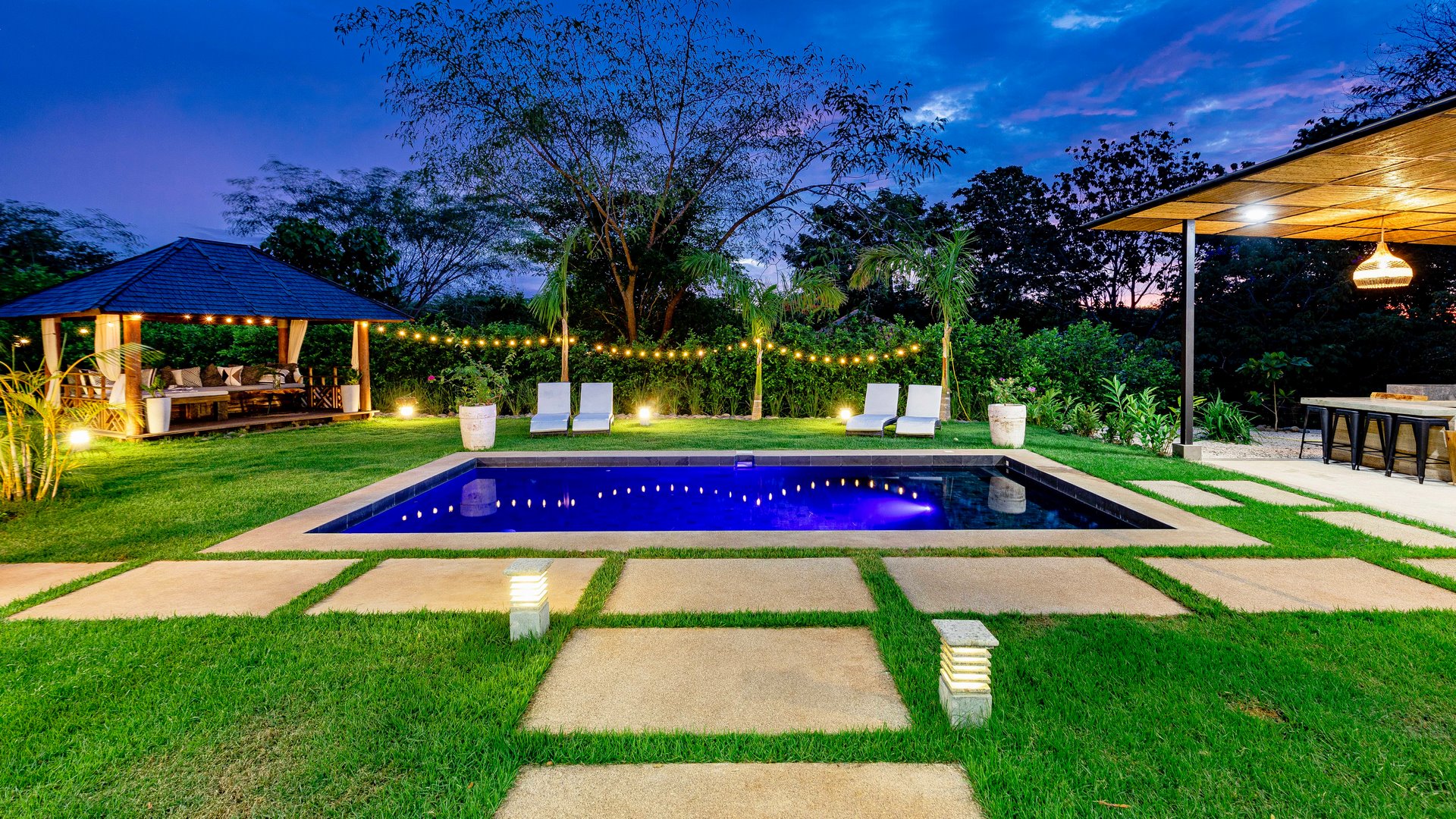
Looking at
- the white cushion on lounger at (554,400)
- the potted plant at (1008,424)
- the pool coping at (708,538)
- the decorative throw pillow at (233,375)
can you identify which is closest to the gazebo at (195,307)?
the decorative throw pillow at (233,375)

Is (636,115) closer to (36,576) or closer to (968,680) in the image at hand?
(36,576)

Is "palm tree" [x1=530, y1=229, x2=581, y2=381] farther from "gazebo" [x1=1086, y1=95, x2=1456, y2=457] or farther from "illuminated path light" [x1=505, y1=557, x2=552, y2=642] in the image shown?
"illuminated path light" [x1=505, y1=557, x2=552, y2=642]

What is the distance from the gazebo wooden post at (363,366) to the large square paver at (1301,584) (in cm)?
1337

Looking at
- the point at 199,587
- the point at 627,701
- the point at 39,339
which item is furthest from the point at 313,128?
the point at 627,701

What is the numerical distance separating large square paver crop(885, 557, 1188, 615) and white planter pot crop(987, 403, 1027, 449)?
4.61 metres

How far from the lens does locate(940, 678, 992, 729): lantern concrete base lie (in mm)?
2117

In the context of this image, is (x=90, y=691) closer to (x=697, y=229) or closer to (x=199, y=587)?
(x=199, y=587)

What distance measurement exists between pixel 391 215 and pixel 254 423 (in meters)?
16.7

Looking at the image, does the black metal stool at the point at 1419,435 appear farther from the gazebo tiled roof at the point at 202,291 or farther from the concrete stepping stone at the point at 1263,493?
the gazebo tiled roof at the point at 202,291

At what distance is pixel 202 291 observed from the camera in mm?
10477

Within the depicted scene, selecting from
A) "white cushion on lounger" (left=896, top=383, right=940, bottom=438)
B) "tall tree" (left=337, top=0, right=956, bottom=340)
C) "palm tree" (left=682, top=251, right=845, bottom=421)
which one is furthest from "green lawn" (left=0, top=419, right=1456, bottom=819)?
"tall tree" (left=337, top=0, right=956, bottom=340)

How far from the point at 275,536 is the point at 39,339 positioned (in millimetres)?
13296

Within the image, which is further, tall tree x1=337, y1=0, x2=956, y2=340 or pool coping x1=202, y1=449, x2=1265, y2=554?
tall tree x1=337, y1=0, x2=956, y2=340

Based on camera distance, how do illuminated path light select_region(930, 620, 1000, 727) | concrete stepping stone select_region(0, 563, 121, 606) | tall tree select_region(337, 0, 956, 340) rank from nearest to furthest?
1. illuminated path light select_region(930, 620, 1000, 727)
2. concrete stepping stone select_region(0, 563, 121, 606)
3. tall tree select_region(337, 0, 956, 340)
